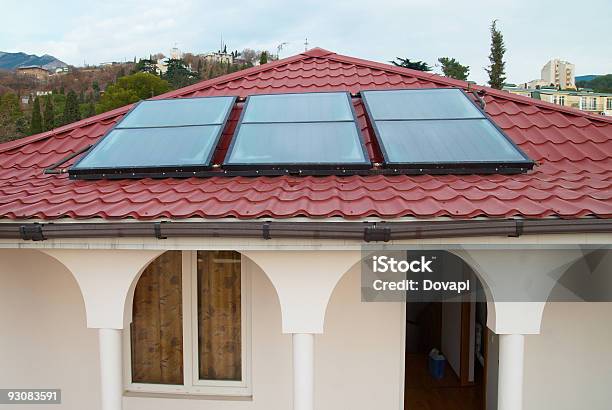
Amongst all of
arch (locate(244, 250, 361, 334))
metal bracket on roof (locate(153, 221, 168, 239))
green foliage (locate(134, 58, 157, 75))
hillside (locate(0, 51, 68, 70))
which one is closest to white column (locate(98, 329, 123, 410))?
metal bracket on roof (locate(153, 221, 168, 239))

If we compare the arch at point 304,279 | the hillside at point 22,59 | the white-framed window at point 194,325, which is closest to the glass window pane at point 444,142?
the arch at point 304,279

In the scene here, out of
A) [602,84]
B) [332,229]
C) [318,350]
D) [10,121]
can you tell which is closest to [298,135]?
[332,229]

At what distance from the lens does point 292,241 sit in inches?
175

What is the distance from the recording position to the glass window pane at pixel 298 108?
6398 mm

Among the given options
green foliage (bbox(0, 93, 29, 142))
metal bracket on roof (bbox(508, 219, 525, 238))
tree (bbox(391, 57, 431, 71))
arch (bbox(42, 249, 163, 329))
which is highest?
tree (bbox(391, 57, 431, 71))

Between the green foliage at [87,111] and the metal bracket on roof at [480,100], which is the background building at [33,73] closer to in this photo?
the green foliage at [87,111]

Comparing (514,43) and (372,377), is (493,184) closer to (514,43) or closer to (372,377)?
(372,377)

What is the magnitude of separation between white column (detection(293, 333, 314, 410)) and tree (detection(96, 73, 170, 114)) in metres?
51.7

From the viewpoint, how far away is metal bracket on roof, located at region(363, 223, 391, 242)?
4.16m

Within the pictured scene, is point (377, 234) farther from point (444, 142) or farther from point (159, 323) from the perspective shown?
point (159, 323)

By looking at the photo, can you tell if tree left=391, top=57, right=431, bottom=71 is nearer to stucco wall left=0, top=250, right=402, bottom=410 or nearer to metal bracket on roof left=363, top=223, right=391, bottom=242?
stucco wall left=0, top=250, right=402, bottom=410

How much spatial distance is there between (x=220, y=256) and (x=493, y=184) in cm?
349

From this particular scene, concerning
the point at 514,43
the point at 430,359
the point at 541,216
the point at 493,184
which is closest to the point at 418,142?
the point at 493,184

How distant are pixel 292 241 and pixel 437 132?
2.72 metres
